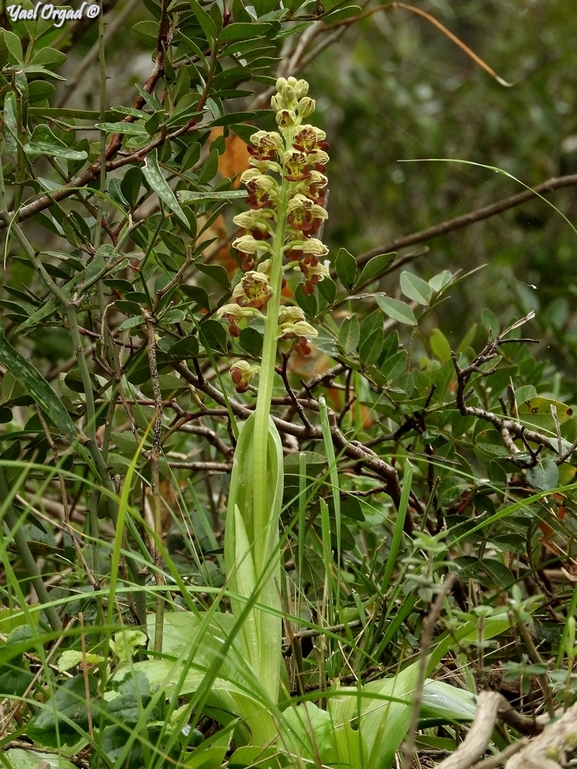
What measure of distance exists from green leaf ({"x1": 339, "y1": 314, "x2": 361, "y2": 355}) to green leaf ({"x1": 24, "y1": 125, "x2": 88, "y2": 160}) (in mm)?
446

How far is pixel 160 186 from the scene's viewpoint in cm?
96

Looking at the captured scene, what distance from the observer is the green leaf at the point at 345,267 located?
1.23 meters

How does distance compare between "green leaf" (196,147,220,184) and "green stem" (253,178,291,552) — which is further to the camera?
"green leaf" (196,147,220,184)

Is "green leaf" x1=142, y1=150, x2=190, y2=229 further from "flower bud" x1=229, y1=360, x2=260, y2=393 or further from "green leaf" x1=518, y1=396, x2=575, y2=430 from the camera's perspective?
"green leaf" x1=518, y1=396, x2=575, y2=430

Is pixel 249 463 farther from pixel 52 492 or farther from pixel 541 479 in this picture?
pixel 52 492

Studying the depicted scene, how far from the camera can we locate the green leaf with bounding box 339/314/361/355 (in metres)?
1.25

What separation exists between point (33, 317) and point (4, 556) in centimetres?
32

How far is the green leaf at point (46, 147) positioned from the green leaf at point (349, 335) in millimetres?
446

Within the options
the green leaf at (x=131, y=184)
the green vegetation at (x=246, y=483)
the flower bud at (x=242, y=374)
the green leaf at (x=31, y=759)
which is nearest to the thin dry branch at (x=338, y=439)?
the green vegetation at (x=246, y=483)

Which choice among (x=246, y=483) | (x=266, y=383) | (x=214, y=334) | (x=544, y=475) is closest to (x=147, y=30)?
(x=214, y=334)

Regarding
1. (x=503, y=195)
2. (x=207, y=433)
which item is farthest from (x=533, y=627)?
(x=503, y=195)

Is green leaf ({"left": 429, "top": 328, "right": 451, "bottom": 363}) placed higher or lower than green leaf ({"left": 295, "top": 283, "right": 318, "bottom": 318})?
lower

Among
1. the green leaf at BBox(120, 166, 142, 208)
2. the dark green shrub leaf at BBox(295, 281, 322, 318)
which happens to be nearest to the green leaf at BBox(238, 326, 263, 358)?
the dark green shrub leaf at BBox(295, 281, 322, 318)

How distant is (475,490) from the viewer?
1209 mm
